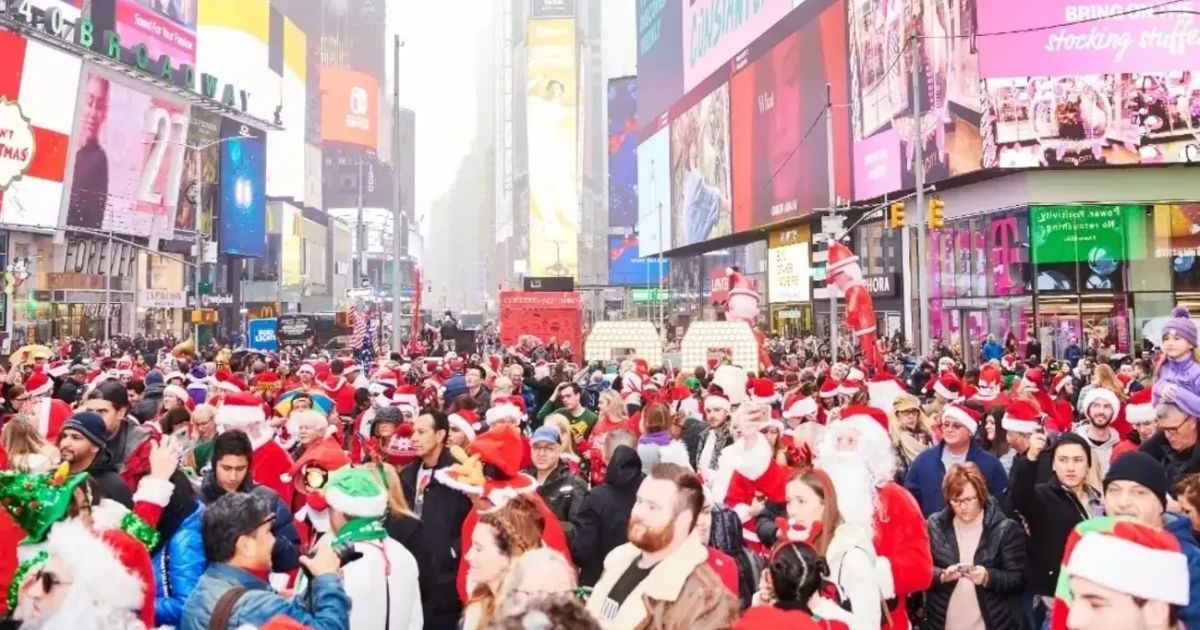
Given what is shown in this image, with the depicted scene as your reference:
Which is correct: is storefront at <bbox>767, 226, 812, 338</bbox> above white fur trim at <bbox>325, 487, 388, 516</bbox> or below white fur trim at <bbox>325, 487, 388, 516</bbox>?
above

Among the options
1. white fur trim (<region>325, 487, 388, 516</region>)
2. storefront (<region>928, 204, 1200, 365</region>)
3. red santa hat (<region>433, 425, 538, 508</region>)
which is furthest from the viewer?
storefront (<region>928, 204, 1200, 365</region>)

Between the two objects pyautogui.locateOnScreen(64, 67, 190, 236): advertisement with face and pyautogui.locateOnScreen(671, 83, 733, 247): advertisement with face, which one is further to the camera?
pyautogui.locateOnScreen(671, 83, 733, 247): advertisement with face

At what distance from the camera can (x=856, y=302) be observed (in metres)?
21.3

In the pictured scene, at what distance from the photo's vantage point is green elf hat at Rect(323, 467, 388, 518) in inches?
184

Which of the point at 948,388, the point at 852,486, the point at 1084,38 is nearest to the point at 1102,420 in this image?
the point at 948,388

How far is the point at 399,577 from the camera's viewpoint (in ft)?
15.7

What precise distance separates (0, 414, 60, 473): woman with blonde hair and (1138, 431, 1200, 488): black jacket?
657 centimetres

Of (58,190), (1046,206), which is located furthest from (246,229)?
(1046,206)

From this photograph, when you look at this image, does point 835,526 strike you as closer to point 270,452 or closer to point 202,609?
point 202,609

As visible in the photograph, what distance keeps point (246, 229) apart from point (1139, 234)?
62300 mm

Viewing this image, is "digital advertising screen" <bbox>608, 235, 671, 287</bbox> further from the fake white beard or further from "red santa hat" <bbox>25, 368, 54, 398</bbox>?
the fake white beard

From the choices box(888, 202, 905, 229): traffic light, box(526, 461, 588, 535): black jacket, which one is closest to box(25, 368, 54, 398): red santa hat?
box(526, 461, 588, 535): black jacket

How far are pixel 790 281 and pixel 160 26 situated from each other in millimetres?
43569

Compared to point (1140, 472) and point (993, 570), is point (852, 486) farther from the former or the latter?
point (1140, 472)
